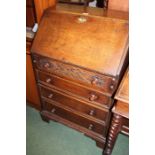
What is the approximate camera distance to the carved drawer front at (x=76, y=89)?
1.17 meters

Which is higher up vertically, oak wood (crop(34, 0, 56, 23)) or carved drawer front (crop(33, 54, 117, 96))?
oak wood (crop(34, 0, 56, 23))

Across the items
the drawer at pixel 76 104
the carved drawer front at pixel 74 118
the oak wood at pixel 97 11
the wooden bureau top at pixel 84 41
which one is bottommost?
the carved drawer front at pixel 74 118

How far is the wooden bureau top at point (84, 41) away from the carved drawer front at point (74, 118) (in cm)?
54

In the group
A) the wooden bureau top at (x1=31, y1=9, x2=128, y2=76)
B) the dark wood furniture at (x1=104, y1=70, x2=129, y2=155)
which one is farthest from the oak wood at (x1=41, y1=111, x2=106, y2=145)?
the wooden bureau top at (x1=31, y1=9, x2=128, y2=76)

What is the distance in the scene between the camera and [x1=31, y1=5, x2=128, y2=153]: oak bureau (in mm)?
1033

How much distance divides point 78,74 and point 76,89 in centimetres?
16

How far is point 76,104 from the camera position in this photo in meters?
1.37

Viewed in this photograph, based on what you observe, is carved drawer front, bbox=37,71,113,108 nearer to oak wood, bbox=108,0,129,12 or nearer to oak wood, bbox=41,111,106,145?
oak wood, bbox=41,111,106,145

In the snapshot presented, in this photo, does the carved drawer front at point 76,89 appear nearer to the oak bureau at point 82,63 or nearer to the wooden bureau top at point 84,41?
the oak bureau at point 82,63

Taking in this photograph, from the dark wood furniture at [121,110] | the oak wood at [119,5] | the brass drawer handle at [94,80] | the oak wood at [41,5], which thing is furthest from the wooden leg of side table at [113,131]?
the oak wood at [41,5]

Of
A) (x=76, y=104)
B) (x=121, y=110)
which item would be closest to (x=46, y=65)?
(x=76, y=104)

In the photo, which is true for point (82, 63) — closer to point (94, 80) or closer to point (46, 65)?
point (94, 80)

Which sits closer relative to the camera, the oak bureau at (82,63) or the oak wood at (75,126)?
the oak bureau at (82,63)
